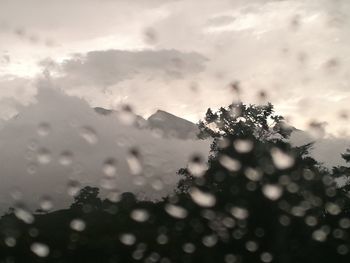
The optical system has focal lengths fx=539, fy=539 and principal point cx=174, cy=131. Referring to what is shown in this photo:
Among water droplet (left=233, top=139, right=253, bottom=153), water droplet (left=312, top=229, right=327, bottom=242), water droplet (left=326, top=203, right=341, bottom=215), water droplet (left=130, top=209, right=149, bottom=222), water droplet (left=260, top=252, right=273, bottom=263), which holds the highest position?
water droplet (left=233, top=139, right=253, bottom=153)

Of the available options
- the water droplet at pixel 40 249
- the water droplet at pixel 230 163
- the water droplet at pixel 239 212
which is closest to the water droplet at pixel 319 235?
the water droplet at pixel 239 212

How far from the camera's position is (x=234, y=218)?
35281mm

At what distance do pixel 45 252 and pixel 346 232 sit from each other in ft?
69.6

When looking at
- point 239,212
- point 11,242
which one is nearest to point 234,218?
point 239,212

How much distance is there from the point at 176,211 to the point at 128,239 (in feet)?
31.7

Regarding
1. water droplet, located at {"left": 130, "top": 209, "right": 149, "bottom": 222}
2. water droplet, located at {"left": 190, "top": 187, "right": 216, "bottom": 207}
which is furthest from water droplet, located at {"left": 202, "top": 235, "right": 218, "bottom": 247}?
water droplet, located at {"left": 130, "top": 209, "right": 149, "bottom": 222}

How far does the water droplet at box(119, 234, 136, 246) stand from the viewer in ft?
101

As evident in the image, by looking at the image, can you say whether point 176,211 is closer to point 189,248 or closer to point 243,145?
point 243,145

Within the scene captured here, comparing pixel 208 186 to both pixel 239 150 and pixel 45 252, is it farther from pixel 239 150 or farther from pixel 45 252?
pixel 45 252

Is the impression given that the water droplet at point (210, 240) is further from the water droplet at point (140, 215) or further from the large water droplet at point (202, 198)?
the water droplet at point (140, 215)

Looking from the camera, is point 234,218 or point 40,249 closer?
point 40,249

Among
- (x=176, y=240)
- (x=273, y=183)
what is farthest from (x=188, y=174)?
(x=176, y=240)

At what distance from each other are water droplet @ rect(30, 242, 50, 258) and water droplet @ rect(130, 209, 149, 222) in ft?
42.0

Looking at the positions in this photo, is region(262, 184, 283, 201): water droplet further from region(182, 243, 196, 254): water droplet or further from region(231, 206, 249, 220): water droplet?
region(182, 243, 196, 254): water droplet
